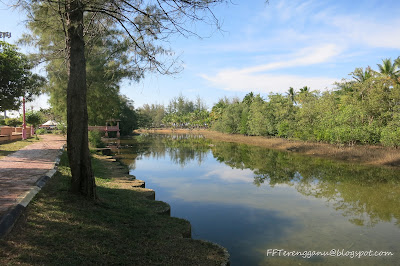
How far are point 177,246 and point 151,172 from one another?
11909mm

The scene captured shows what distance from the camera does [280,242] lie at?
7027mm

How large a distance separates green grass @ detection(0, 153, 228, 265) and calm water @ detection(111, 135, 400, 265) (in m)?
1.45

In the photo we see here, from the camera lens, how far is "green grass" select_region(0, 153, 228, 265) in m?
3.96

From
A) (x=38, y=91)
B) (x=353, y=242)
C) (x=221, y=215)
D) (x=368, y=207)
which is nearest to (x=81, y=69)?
(x=221, y=215)

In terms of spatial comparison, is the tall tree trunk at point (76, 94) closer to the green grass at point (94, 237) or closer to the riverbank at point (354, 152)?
the green grass at point (94, 237)

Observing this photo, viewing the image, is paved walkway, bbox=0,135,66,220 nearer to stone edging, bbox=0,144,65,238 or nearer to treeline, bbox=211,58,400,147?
stone edging, bbox=0,144,65,238

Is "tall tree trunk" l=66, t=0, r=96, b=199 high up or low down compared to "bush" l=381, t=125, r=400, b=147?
up

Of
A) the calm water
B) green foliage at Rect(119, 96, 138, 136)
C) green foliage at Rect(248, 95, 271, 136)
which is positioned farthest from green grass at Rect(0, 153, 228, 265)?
green foliage at Rect(119, 96, 138, 136)

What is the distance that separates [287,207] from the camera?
10164mm

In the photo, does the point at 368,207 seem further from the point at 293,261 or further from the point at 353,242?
the point at 293,261

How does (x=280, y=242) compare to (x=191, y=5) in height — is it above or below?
below

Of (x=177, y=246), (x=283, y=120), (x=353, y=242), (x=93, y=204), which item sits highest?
(x=283, y=120)

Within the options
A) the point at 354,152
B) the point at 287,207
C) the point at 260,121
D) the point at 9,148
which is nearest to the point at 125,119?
the point at 260,121

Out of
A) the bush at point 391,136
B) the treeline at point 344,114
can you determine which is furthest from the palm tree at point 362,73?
the bush at point 391,136
